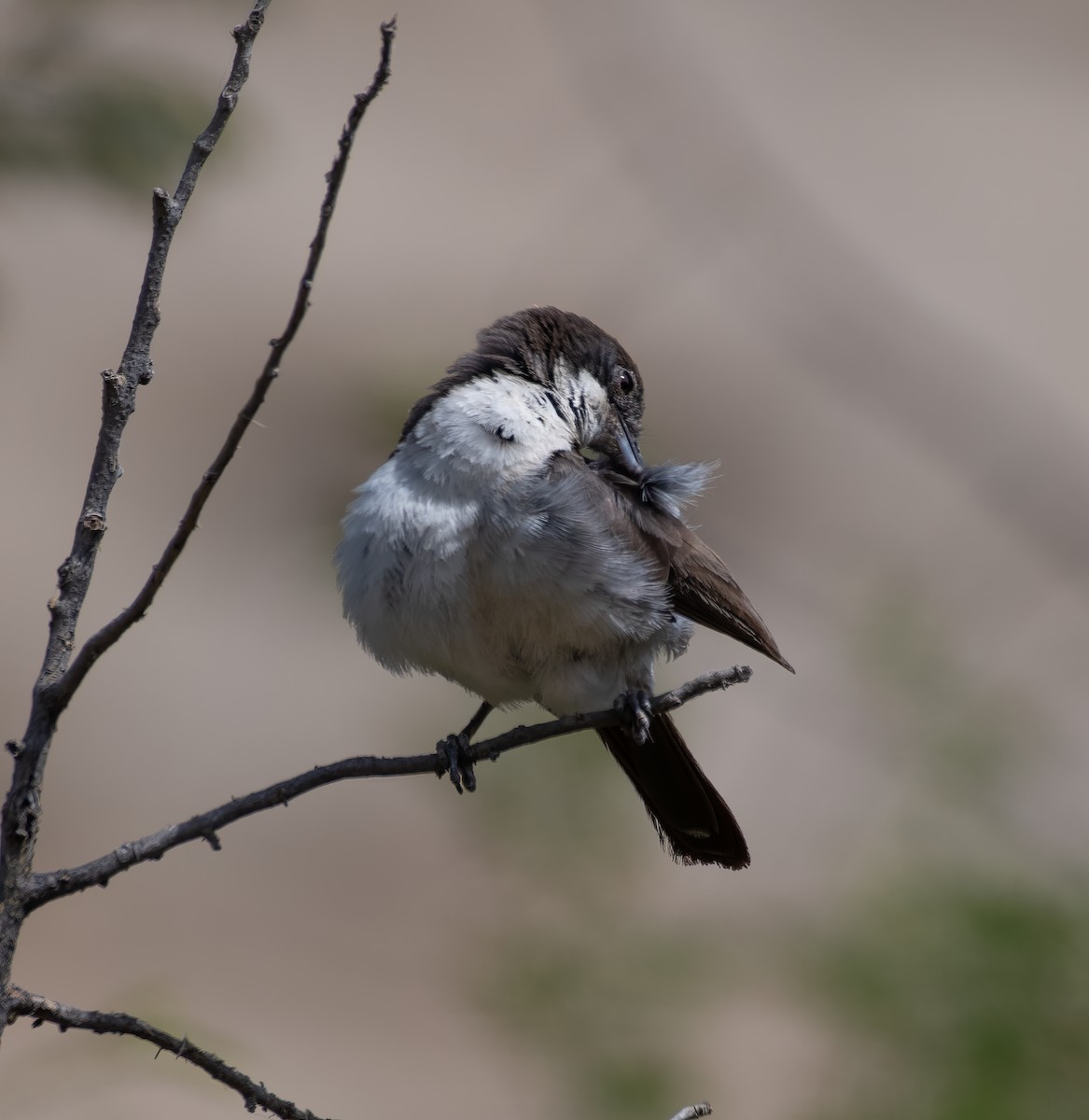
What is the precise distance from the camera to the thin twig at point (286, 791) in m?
2.03

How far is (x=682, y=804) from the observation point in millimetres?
4234

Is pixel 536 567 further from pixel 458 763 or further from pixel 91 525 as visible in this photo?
pixel 91 525

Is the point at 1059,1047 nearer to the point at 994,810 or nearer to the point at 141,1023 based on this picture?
the point at 994,810

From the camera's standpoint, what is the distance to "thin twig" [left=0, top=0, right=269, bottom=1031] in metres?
2.00

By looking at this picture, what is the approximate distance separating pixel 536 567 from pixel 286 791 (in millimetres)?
1265

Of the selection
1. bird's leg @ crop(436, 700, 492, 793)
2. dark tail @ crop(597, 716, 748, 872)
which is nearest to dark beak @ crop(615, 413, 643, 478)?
dark tail @ crop(597, 716, 748, 872)

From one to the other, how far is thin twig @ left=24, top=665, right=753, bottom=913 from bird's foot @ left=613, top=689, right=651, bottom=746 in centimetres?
29

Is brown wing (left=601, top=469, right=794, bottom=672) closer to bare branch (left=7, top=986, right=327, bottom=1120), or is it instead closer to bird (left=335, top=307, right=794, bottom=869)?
bird (left=335, top=307, right=794, bottom=869)

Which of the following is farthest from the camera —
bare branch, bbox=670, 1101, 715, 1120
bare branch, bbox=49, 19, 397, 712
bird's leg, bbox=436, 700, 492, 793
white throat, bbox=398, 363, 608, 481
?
white throat, bbox=398, 363, 608, 481

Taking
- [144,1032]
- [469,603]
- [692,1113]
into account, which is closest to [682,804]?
[469,603]

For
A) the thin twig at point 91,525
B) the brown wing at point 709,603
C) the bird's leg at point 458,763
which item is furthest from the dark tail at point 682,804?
the thin twig at point 91,525

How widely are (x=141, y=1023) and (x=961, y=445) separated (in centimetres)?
765

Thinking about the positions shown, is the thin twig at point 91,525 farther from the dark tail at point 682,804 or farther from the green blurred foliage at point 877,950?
the green blurred foliage at point 877,950

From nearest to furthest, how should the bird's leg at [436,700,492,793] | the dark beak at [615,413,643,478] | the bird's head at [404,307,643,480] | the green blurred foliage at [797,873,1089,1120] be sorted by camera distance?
the bird's leg at [436,700,492,793] → the bird's head at [404,307,643,480] → the dark beak at [615,413,643,478] → the green blurred foliage at [797,873,1089,1120]
